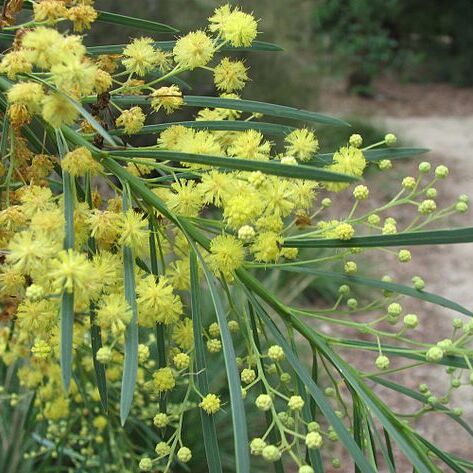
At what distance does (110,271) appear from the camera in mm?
740

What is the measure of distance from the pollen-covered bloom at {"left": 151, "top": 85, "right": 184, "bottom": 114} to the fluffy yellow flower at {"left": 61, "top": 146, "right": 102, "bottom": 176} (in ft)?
0.40

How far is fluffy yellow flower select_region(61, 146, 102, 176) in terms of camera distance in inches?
29.8

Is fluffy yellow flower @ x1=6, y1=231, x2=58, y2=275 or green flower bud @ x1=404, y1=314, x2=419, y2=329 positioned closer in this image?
fluffy yellow flower @ x1=6, y1=231, x2=58, y2=275

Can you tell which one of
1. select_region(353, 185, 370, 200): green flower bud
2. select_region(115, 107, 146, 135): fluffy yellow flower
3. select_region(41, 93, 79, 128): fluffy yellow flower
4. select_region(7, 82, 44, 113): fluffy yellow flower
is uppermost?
select_region(115, 107, 146, 135): fluffy yellow flower

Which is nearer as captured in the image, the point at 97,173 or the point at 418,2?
the point at 97,173

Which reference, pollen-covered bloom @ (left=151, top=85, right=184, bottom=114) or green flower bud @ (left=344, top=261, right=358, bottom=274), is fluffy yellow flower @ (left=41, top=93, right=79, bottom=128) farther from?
green flower bud @ (left=344, top=261, right=358, bottom=274)

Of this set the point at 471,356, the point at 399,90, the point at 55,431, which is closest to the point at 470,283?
the point at 55,431

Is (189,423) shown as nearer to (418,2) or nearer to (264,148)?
(264,148)

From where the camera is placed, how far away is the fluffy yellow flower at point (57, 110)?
0.68m

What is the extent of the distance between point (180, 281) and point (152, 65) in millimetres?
260

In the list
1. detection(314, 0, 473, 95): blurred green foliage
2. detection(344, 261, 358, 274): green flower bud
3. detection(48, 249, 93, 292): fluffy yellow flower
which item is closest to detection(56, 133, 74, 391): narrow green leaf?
detection(48, 249, 93, 292): fluffy yellow flower

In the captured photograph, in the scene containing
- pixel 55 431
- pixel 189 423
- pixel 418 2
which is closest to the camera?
pixel 55 431

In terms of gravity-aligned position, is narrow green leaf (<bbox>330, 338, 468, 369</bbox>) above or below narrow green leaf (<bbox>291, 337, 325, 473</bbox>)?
above

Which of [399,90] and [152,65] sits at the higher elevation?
[399,90]
